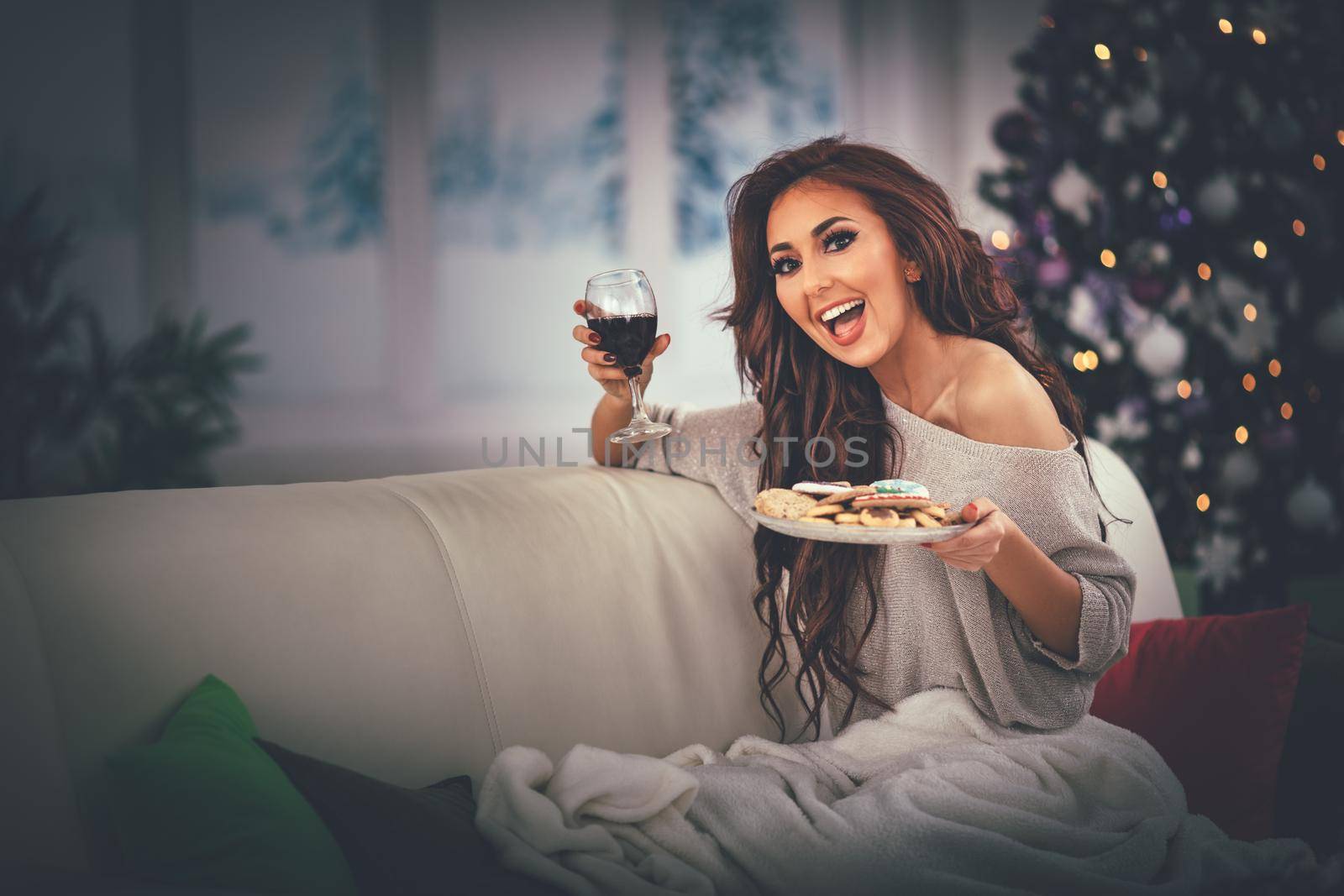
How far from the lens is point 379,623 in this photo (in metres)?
1.32

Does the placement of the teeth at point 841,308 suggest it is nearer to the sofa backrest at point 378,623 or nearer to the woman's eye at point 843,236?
the woman's eye at point 843,236

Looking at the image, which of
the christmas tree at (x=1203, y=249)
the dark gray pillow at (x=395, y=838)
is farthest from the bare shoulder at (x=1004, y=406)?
the christmas tree at (x=1203, y=249)

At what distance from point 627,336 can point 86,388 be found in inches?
84.0

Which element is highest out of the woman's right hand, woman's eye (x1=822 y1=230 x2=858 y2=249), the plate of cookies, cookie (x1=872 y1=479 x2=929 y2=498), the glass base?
woman's eye (x1=822 y1=230 x2=858 y2=249)

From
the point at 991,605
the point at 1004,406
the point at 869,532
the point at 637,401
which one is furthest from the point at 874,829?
the point at 637,401

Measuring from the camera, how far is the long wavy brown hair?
5.27 ft

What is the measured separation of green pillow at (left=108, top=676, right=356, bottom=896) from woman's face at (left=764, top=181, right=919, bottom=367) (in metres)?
0.98

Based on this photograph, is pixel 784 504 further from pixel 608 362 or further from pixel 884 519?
pixel 608 362

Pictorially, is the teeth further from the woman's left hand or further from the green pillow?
the green pillow

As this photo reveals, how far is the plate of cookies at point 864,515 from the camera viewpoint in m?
1.16

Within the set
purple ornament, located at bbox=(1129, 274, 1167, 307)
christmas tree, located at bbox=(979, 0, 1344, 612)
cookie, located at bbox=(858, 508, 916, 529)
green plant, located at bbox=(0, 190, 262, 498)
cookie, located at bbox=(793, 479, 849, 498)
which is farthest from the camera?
purple ornament, located at bbox=(1129, 274, 1167, 307)

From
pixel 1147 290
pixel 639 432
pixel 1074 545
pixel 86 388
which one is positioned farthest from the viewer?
pixel 1147 290

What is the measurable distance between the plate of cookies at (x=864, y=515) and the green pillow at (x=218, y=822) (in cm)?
58

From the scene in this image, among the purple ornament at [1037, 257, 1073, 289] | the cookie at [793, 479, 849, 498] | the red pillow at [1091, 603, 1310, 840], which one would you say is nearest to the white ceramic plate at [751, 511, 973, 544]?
the cookie at [793, 479, 849, 498]
